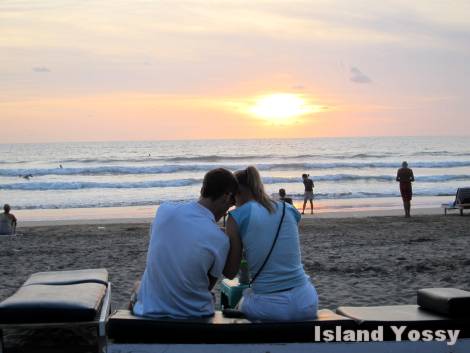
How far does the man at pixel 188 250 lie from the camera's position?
4203 mm

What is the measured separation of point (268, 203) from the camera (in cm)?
428

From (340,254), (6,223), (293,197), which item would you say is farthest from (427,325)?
(293,197)

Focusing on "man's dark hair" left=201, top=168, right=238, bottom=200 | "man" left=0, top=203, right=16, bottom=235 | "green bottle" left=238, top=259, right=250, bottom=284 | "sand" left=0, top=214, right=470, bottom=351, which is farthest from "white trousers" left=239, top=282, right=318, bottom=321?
"man" left=0, top=203, right=16, bottom=235

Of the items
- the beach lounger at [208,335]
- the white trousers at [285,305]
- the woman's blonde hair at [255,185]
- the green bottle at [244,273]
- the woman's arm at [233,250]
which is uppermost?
the woman's blonde hair at [255,185]

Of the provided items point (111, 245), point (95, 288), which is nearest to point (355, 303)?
point (95, 288)

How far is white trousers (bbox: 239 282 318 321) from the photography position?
430cm

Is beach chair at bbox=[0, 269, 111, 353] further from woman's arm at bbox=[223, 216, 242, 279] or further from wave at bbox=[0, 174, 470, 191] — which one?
wave at bbox=[0, 174, 470, 191]

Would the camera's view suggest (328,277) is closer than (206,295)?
No

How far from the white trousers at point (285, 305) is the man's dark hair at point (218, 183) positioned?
2.31 ft

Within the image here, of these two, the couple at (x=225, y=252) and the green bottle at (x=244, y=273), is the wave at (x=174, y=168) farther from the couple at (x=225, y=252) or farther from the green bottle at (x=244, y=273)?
the couple at (x=225, y=252)

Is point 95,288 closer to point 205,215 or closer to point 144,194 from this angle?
point 205,215

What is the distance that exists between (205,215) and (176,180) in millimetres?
33235

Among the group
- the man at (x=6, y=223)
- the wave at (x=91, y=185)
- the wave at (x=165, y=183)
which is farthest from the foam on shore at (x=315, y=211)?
the wave at (x=165, y=183)

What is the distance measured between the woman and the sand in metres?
2.92
